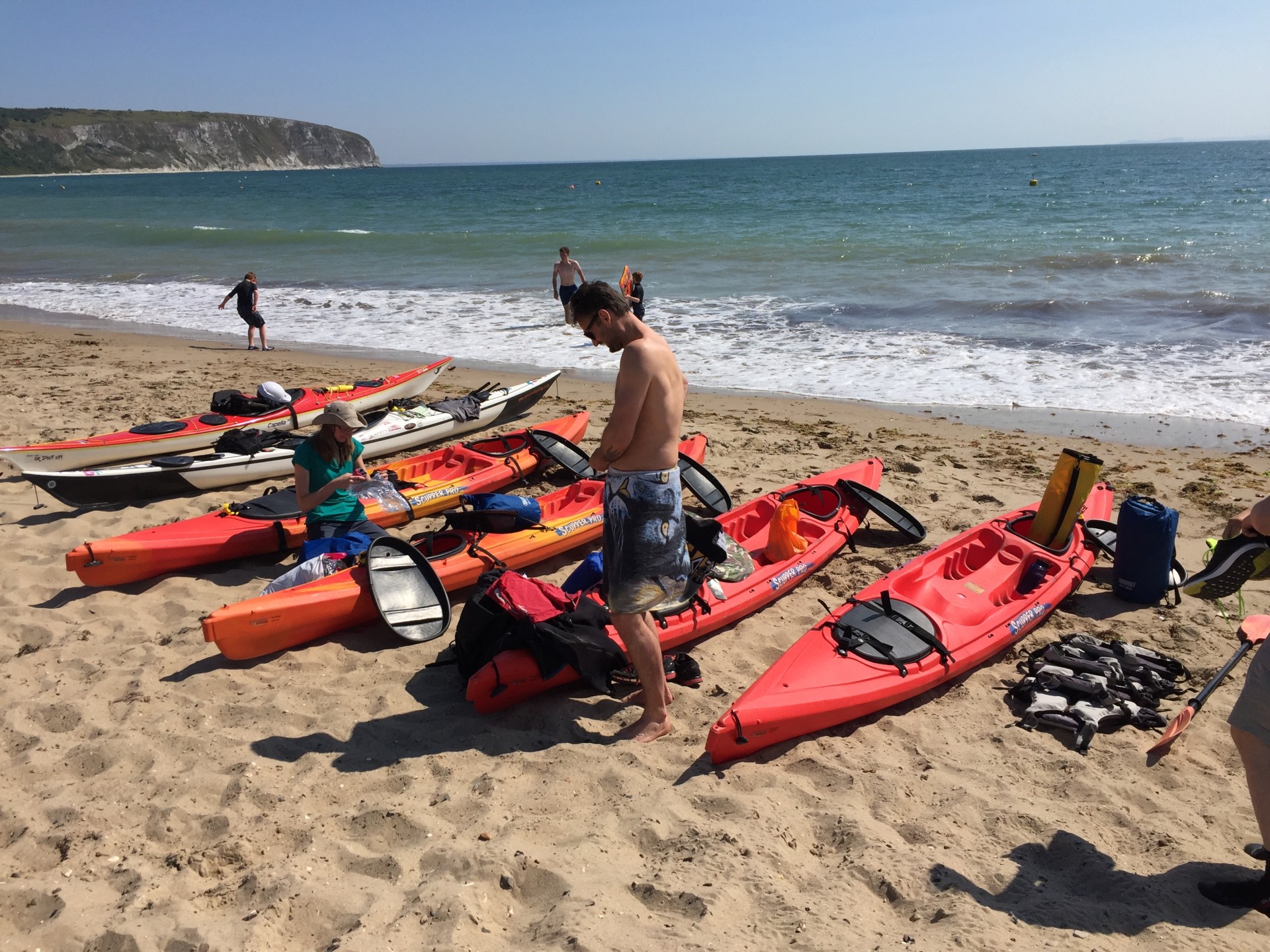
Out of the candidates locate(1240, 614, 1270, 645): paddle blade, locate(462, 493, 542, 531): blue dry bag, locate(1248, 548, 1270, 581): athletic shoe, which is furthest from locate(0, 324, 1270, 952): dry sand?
locate(462, 493, 542, 531): blue dry bag

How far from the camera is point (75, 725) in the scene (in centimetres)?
396

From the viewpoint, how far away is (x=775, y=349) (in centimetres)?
1245

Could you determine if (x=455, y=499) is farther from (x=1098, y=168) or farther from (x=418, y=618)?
(x=1098, y=168)

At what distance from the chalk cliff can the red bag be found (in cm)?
13530

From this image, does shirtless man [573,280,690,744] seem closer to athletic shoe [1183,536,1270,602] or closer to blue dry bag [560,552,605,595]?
blue dry bag [560,552,605,595]

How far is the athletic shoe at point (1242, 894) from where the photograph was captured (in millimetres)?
2889

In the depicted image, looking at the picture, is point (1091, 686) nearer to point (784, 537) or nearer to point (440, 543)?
point (784, 537)

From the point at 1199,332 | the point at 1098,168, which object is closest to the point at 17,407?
the point at 1199,332

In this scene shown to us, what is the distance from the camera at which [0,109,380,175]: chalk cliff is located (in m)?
116

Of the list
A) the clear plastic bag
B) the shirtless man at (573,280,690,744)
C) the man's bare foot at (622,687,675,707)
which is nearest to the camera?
the shirtless man at (573,280,690,744)

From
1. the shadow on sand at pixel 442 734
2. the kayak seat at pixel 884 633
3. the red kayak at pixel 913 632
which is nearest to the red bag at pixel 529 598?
the shadow on sand at pixel 442 734

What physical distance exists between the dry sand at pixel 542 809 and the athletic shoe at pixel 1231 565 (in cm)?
99

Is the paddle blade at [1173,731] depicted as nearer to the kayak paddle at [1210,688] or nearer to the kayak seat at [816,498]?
the kayak paddle at [1210,688]

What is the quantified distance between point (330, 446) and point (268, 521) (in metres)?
0.99
